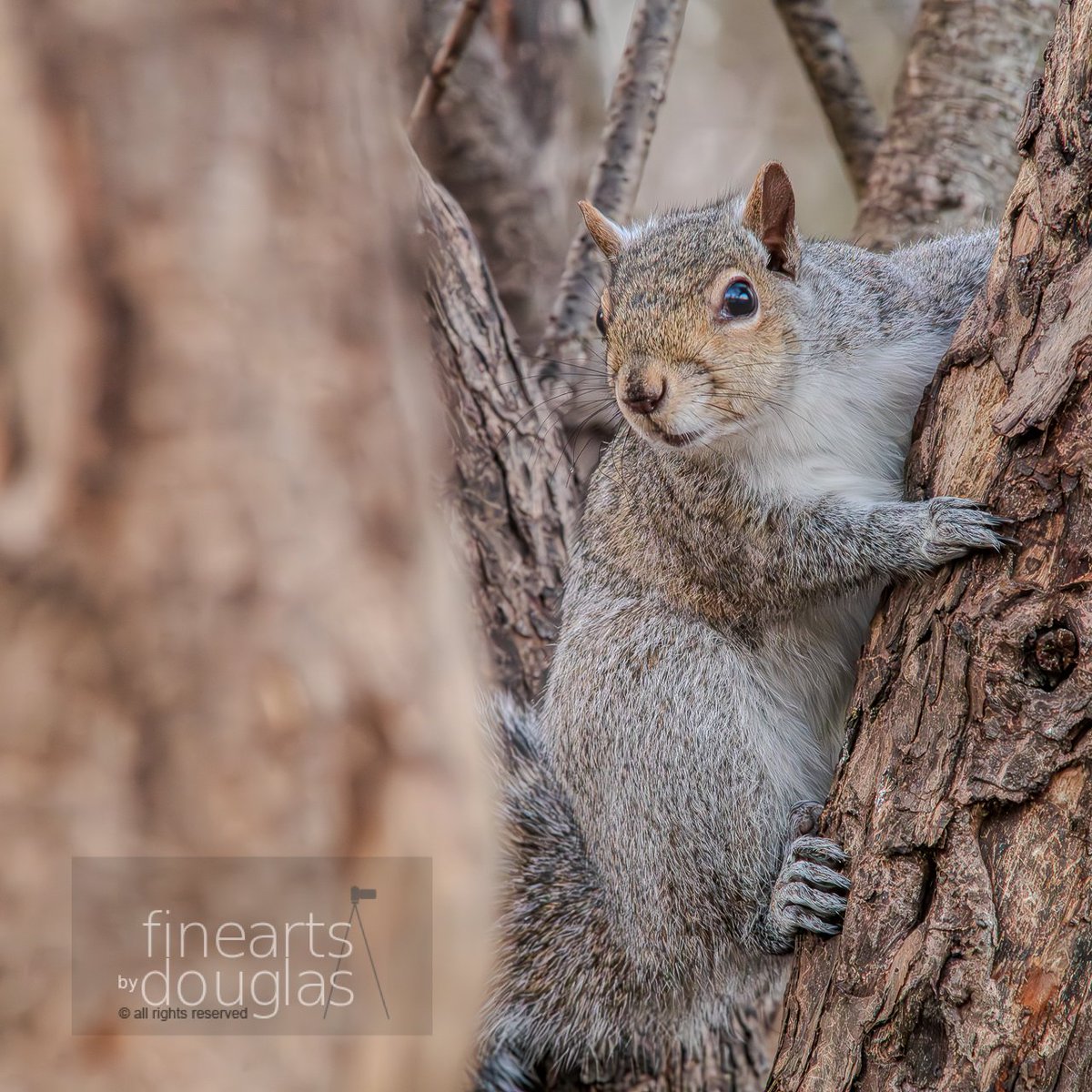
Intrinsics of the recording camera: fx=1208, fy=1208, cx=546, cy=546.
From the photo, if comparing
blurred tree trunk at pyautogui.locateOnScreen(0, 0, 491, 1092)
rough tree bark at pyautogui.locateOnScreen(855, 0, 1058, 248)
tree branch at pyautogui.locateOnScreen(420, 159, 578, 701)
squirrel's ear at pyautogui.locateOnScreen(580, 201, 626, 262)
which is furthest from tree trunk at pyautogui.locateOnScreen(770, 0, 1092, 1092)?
rough tree bark at pyautogui.locateOnScreen(855, 0, 1058, 248)

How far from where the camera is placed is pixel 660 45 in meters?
3.49

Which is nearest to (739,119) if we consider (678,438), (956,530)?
(678,438)

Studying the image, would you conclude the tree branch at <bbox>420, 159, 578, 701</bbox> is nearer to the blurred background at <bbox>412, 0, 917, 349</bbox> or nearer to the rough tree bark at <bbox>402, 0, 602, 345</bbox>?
the blurred background at <bbox>412, 0, 917, 349</bbox>

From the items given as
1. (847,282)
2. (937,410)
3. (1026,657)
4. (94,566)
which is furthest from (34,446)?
(847,282)

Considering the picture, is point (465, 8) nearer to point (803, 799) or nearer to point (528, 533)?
point (528, 533)

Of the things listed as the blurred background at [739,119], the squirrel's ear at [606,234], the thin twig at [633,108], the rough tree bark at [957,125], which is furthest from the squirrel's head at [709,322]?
the blurred background at [739,119]

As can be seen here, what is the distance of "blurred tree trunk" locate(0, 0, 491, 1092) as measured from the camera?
1.54 feet

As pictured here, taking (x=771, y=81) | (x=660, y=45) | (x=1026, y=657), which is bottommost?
(x=1026, y=657)

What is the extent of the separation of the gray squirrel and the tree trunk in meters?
0.26

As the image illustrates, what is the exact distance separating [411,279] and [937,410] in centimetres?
149

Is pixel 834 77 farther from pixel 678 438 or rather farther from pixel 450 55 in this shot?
pixel 678 438

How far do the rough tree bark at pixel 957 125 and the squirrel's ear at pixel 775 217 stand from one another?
117cm

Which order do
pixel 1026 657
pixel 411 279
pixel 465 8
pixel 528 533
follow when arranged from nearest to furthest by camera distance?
pixel 411 279 < pixel 1026 657 < pixel 528 533 < pixel 465 8

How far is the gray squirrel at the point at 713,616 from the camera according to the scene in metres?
2.23
